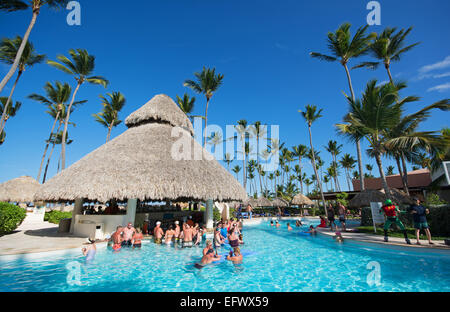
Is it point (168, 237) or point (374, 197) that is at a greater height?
point (374, 197)

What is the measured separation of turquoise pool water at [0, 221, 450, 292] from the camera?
443 cm

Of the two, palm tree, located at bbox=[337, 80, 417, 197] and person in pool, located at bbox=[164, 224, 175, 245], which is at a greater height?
palm tree, located at bbox=[337, 80, 417, 197]

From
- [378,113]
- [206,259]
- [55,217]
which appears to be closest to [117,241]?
[206,259]

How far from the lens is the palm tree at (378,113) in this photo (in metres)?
9.21

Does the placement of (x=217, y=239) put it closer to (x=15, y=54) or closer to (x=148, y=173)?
(x=148, y=173)

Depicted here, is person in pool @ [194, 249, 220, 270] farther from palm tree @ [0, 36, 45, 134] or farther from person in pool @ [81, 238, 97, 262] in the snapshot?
palm tree @ [0, 36, 45, 134]

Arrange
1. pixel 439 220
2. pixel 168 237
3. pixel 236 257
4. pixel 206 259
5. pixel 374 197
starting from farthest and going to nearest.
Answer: pixel 374 197, pixel 168 237, pixel 439 220, pixel 236 257, pixel 206 259

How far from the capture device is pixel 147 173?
8.73 meters

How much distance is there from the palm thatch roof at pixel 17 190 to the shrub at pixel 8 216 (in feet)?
33.0

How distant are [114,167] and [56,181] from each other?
2897 millimetres

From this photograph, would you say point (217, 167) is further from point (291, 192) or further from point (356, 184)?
point (291, 192)

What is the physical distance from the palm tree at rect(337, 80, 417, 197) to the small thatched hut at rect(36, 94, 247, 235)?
724 cm

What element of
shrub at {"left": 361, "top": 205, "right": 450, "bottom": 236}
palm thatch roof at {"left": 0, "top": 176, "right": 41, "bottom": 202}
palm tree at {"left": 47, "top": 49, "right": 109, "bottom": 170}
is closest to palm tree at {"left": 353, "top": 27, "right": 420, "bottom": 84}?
shrub at {"left": 361, "top": 205, "right": 450, "bottom": 236}

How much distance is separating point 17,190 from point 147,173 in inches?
686
